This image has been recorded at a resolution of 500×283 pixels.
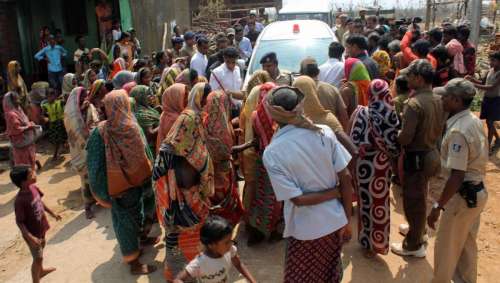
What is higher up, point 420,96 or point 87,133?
point 420,96

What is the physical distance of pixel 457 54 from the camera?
6.86 meters

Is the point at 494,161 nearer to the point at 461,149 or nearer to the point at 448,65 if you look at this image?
the point at 448,65

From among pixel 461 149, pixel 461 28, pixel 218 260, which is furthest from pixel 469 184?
pixel 461 28

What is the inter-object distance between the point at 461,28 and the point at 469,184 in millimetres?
4960

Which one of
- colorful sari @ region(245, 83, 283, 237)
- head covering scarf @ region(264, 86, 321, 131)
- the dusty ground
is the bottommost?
the dusty ground

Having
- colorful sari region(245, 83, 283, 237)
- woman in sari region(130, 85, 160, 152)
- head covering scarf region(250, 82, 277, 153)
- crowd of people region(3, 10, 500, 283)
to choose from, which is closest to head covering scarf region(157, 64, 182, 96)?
crowd of people region(3, 10, 500, 283)

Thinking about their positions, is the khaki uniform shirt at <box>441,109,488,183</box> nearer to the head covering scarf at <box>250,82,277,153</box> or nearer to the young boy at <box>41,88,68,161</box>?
the head covering scarf at <box>250,82,277,153</box>

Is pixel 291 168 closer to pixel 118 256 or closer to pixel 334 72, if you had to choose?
pixel 118 256

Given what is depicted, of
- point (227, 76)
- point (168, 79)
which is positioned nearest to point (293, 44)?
point (227, 76)

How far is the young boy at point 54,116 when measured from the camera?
7781mm

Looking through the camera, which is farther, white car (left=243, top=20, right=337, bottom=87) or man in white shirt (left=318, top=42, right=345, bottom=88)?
white car (left=243, top=20, right=337, bottom=87)

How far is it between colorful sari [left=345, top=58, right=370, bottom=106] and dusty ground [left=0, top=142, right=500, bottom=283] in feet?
4.69

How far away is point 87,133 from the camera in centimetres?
575

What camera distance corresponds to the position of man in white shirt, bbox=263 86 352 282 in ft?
8.23
